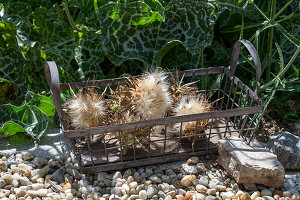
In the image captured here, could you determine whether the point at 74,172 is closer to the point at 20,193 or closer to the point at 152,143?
the point at 20,193

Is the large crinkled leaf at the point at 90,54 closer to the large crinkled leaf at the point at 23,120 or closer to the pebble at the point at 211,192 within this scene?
the large crinkled leaf at the point at 23,120

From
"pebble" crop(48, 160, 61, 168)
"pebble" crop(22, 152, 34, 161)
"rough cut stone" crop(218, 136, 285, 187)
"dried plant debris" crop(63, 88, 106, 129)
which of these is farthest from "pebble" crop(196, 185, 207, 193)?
"pebble" crop(22, 152, 34, 161)

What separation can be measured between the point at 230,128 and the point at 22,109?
1133 mm

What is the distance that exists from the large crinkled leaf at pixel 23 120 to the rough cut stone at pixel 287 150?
1.18 m

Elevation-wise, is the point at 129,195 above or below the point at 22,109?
below

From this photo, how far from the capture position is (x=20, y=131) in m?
1.85

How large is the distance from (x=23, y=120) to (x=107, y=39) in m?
0.67

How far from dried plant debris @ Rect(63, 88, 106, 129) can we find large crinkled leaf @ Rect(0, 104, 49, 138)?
316 millimetres

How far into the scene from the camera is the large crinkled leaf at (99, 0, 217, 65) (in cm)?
206

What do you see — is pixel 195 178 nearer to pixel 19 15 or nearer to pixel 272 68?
pixel 272 68

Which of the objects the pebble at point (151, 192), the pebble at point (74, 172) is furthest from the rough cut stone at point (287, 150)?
the pebble at point (74, 172)

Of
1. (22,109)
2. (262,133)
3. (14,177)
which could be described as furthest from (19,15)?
(262,133)

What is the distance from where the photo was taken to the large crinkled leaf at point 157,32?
2.06 metres

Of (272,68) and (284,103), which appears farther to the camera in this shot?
(272,68)
